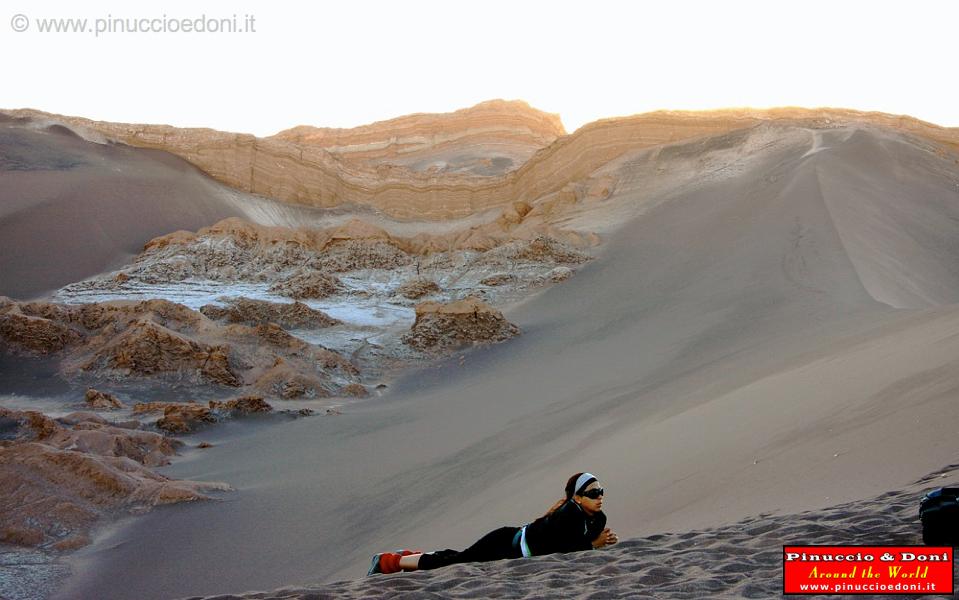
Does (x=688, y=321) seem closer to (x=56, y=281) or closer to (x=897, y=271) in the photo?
(x=897, y=271)

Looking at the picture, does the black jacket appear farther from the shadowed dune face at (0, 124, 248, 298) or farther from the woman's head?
the shadowed dune face at (0, 124, 248, 298)

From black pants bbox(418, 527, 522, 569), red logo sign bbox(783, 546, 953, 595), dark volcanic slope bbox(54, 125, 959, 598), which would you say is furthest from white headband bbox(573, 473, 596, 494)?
red logo sign bbox(783, 546, 953, 595)

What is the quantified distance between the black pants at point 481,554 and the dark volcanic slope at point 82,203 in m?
17.6

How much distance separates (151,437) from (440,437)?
279 cm

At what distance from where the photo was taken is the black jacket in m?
3.77

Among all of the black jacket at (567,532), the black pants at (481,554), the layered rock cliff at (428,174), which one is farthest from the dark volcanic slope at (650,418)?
the layered rock cliff at (428,174)

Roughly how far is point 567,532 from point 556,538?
5cm

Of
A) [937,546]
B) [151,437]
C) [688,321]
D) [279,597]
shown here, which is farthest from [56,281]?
[937,546]

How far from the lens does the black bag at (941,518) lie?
2.97 meters

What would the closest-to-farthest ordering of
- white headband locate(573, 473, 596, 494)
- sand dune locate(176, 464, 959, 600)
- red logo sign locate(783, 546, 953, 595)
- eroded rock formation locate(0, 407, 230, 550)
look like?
red logo sign locate(783, 546, 953, 595) < sand dune locate(176, 464, 959, 600) < white headband locate(573, 473, 596, 494) < eroded rock formation locate(0, 407, 230, 550)

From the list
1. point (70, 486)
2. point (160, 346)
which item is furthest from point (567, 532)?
point (160, 346)

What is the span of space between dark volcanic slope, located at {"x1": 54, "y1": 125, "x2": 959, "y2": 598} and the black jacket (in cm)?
67

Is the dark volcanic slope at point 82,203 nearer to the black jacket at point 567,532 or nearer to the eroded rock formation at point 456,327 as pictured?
the eroded rock formation at point 456,327

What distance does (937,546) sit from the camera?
301cm
